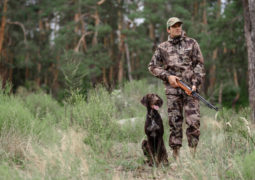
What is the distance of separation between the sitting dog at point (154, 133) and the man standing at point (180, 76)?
53 cm

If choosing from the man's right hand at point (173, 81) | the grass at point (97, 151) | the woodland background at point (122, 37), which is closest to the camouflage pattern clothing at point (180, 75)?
the man's right hand at point (173, 81)

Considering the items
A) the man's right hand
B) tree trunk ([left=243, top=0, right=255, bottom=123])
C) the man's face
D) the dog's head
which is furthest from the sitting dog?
tree trunk ([left=243, top=0, right=255, bottom=123])

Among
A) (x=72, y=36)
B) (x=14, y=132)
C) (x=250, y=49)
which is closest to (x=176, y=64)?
(x=14, y=132)

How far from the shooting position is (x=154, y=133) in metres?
4.23

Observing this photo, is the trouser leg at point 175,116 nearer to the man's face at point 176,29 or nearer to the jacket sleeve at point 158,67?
the jacket sleeve at point 158,67

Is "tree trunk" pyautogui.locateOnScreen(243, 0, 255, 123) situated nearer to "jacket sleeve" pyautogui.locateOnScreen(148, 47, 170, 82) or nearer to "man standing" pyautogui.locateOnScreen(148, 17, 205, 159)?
"man standing" pyautogui.locateOnScreen(148, 17, 205, 159)

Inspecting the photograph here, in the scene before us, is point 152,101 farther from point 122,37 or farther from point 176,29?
point 122,37

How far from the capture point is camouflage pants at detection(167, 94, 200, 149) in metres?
4.77

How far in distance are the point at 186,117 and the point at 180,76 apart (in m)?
0.62

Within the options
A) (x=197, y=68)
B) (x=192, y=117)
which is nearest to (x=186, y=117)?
(x=192, y=117)

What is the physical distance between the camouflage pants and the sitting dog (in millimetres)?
530

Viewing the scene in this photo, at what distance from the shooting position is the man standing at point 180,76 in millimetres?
4785

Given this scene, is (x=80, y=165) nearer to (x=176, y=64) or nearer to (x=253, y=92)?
(x=176, y=64)

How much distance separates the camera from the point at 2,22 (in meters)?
22.1
